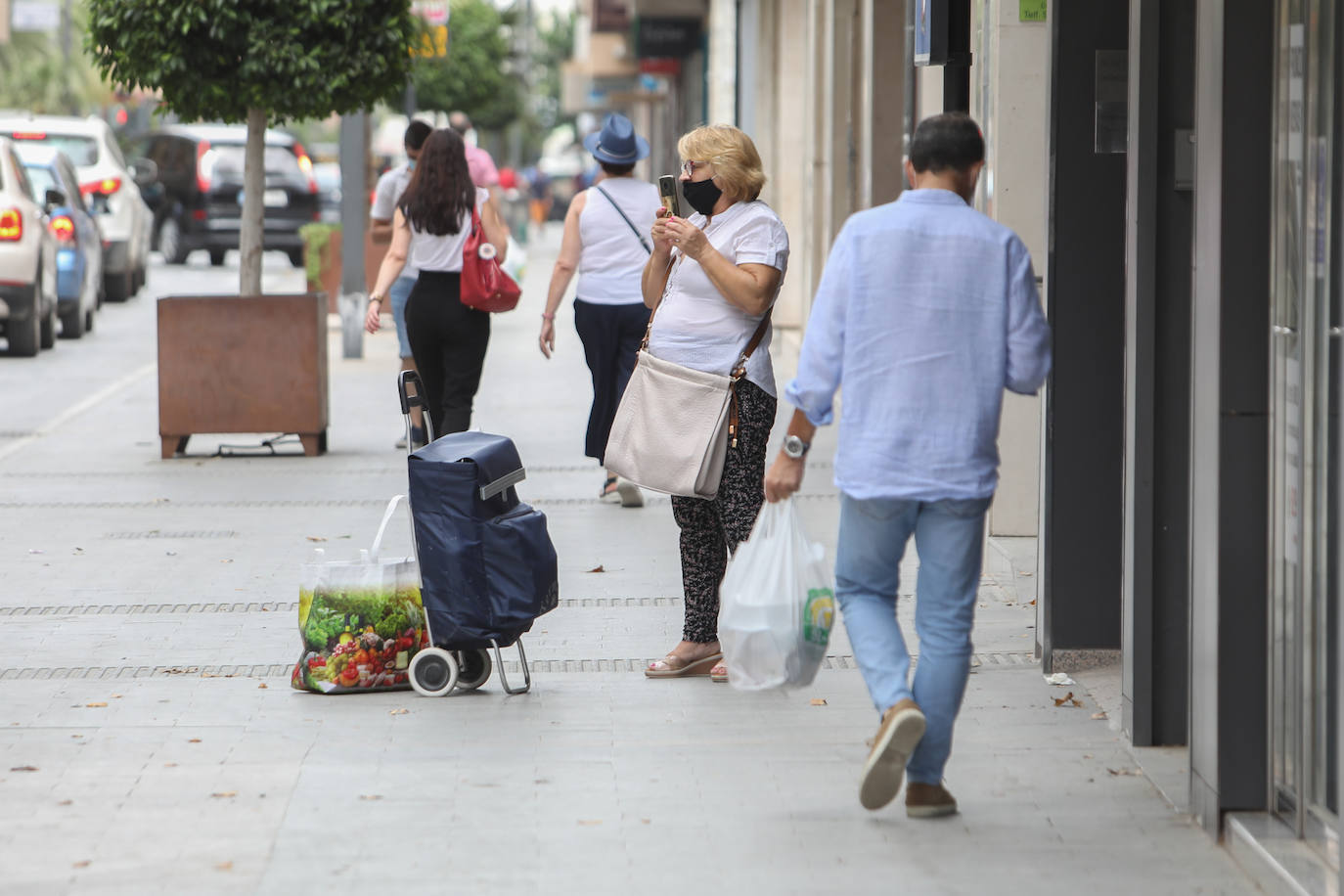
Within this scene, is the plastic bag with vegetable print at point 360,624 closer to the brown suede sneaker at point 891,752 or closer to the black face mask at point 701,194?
the black face mask at point 701,194

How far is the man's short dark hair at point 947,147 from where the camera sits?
4.75 m

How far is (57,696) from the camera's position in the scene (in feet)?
20.3

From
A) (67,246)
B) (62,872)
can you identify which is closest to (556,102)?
(67,246)

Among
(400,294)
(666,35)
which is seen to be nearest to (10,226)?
(400,294)

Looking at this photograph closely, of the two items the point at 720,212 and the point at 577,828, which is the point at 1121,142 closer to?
the point at 720,212

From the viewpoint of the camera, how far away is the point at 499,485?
19.5 feet

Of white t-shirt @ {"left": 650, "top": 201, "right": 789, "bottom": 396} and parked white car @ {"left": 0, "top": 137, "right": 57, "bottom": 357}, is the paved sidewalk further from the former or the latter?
parked white car @ {"left": 0, "top": 137, "right": 57, "bottom": 357}

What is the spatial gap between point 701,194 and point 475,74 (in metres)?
39.6

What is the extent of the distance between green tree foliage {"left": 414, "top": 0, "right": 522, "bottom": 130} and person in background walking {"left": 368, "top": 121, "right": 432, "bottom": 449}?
2673 centimetres

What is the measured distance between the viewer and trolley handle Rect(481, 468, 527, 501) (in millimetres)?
5887

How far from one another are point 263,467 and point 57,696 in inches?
210

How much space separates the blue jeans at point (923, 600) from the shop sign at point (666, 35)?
2937 cm

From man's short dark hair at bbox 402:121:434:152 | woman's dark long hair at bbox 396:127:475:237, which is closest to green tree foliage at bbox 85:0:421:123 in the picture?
man's short dark hair at bbox 402:121:434:152

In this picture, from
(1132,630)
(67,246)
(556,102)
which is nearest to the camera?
(1132,630)
